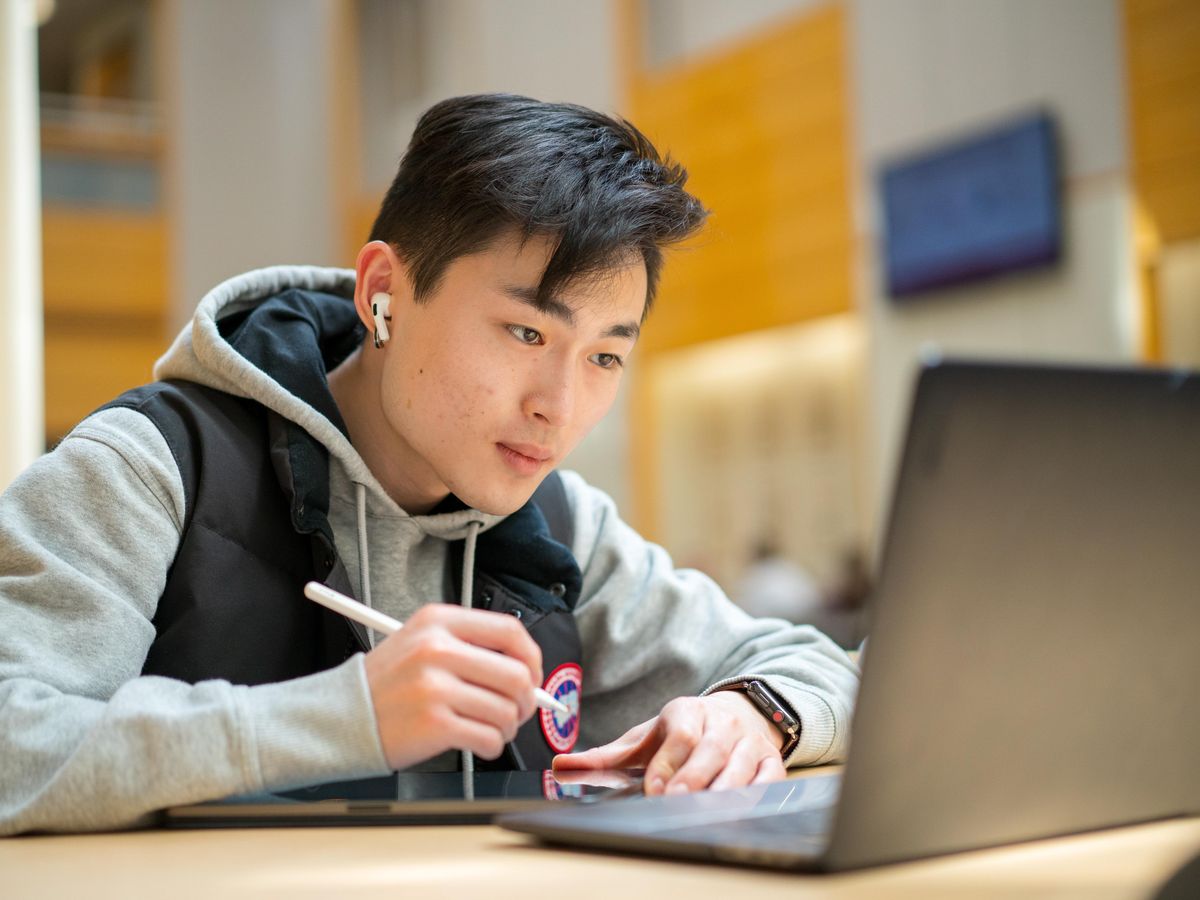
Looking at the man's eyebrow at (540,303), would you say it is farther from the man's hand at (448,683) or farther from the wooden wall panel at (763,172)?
the wooden wall panel at (763,172)

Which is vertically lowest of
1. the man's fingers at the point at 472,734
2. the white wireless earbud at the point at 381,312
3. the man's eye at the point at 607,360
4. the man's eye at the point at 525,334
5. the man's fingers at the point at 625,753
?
the man's fingers at the point at 625,753

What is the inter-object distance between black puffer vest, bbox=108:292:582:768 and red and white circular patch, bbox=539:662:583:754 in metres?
0.03

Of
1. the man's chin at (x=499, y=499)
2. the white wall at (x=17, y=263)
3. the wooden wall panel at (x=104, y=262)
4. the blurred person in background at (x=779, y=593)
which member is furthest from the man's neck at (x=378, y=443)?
the wooden wall panel at (x=104, y=262)

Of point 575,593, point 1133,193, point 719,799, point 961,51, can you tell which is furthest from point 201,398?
point 961,51

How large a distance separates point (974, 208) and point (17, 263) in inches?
172

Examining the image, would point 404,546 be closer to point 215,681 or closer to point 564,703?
point 564,703

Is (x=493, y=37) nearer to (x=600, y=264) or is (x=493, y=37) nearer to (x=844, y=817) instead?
(x=600, y=264)

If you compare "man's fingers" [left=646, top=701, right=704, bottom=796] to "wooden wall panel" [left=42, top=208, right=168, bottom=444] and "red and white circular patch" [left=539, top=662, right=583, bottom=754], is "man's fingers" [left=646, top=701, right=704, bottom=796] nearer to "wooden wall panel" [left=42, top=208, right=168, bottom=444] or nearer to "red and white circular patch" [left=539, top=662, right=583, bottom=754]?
"red and white circular patch" [left=539, top=662, right=583, bottom=754]

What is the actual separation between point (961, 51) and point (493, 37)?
151 inches

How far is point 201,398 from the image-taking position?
1306 millimetres

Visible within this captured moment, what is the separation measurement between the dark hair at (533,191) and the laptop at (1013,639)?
2.15 feet

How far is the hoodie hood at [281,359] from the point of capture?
1.30 meters

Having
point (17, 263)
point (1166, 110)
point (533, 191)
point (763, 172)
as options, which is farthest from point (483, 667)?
point (763, 172)

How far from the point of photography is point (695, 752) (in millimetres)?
966
